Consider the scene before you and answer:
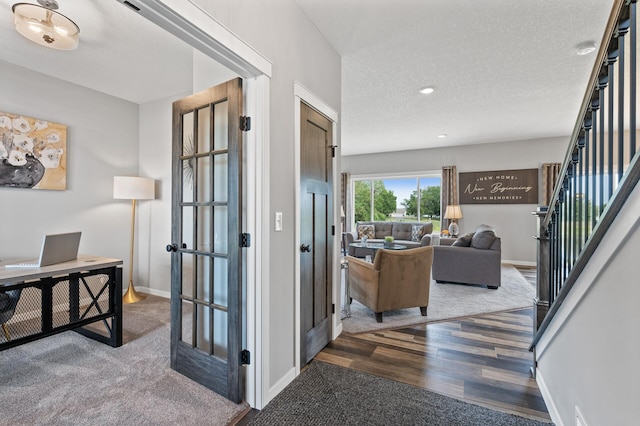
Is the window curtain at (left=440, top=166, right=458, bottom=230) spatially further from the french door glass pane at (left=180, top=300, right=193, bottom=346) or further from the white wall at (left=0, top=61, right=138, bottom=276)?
the french door glass pane at (left=180, top=300, right=193, bottom=346)

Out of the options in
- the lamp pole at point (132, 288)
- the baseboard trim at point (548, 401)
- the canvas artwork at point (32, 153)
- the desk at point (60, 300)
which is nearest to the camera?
the baseboard trim at point (548, 401)

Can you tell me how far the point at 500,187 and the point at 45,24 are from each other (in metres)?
7.47

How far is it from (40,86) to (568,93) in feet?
20.4

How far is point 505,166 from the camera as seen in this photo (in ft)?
21.7

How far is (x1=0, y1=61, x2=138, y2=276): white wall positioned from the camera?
3061 mm

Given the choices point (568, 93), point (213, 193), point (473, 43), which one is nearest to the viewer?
point (213, 193)

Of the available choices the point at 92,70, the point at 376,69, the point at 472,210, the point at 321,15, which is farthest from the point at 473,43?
the point at 472,210

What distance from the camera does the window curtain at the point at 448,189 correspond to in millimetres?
7016

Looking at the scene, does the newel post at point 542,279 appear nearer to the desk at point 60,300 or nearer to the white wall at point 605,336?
the white wall at point 605,336

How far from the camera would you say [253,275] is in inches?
72.4

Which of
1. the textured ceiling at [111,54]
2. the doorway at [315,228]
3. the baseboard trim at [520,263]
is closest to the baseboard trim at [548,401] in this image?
the doorway at [315,228]

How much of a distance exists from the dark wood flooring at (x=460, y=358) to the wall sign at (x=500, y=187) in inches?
160

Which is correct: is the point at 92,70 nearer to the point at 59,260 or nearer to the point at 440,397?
the point at 59,260

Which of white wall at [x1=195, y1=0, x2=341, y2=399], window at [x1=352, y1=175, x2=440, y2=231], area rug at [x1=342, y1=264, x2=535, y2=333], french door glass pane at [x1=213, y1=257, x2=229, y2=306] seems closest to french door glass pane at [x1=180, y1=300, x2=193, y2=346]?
french door glass pane at [x1=213, y1=257, x2=229, y2=306]
